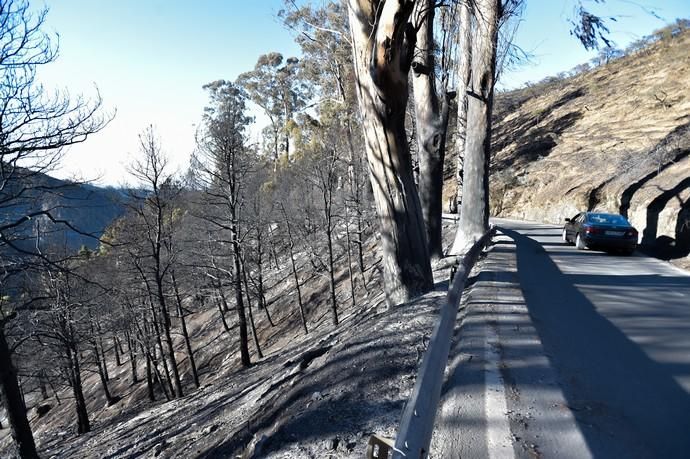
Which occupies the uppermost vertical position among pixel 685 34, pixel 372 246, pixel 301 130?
pixel 685 34

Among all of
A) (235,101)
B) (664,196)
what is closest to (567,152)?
(664,196)

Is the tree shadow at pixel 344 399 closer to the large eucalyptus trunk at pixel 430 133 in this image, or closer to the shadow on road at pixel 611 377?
the shadow on road at pixel 611 377

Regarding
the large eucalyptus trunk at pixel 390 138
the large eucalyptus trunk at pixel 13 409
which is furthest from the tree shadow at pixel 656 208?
the large eucalyptus trunk at pixel 13 409

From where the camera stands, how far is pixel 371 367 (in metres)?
3.71

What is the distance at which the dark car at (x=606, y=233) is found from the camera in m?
11.7

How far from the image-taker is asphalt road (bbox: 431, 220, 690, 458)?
97.2 inches

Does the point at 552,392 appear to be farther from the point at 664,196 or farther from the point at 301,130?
the point at 301,130

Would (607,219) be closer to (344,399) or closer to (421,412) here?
(344,399)

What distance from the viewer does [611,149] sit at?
27.2m

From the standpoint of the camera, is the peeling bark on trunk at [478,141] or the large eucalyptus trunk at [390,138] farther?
the peeling bark on trunk at [478,141]

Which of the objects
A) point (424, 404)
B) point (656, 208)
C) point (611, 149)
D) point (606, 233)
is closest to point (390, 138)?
point (424, 404)

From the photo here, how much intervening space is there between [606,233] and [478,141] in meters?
4.83

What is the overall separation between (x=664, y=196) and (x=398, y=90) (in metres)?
13.7

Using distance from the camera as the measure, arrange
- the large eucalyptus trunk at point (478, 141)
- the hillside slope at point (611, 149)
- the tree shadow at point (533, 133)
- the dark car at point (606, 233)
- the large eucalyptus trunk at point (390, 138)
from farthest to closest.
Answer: the tree shadow at point (533, 133) → the hillside slope at point (611, 149) → the dark car at point (606, 233) → the large eucalyptus trunk at point (478, 141) → the large eucalyptus trunk at point (390, 138)
